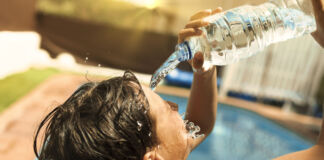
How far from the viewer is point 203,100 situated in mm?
1062

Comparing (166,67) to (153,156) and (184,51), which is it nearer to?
(184,51)

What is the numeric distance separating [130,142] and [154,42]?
181 inches

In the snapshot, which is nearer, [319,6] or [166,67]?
[319,6]

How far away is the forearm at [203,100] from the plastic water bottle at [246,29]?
6cm

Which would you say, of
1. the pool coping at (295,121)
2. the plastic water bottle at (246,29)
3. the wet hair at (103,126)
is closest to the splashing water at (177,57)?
the plastic water bottle at (246,29)

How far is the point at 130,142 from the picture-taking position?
0.81m

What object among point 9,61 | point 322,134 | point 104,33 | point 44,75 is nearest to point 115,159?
point 322,134

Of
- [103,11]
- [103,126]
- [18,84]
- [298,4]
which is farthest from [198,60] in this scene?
[103,11]

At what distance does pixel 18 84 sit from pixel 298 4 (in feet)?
9.47

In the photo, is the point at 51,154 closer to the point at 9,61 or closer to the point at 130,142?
the point at 130,142

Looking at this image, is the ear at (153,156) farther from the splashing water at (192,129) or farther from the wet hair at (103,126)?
the splashing water at (192,129)

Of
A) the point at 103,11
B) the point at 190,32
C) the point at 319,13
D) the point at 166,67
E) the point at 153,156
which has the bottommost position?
the point at 103,11

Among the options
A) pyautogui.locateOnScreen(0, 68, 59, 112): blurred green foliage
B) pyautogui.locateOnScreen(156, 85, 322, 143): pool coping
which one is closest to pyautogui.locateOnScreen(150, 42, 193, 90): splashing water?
pyautogui.locateOnScreen(0, 68, 59, 112): blurred green foliage

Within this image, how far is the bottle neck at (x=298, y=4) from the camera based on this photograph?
Answer: 3.46 ft
